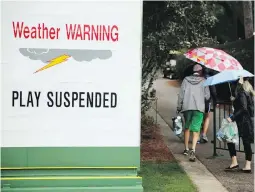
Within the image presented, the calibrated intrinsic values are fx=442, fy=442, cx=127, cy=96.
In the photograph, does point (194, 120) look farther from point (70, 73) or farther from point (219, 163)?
point (70, 73)

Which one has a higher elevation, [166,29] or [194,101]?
[166,29]

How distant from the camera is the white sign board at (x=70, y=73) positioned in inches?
181

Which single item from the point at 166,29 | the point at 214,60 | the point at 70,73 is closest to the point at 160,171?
the point at 214,60

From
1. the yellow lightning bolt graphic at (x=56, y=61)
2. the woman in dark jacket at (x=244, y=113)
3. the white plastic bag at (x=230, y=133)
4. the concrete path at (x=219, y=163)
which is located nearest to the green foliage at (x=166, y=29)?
the concrete path at (x=219, y=163)

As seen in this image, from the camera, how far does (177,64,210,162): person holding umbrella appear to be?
820 centimetres

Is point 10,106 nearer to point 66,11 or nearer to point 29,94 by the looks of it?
point 29,94

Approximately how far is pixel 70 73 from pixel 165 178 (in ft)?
10.3

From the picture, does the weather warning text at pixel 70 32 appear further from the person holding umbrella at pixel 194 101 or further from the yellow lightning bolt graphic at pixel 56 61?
the person holding umbrella at pixel 194 101

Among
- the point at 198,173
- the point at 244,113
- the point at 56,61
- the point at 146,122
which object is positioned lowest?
the point at 198,173

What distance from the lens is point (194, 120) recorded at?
827 cm

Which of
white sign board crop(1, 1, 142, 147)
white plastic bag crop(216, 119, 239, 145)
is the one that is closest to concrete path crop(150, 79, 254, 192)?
white plastic bag crop(216, 119, 239, 145)

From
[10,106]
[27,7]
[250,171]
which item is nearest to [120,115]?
[10,106]

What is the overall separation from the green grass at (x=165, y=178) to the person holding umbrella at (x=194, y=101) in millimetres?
758

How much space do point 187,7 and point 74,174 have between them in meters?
6.97
